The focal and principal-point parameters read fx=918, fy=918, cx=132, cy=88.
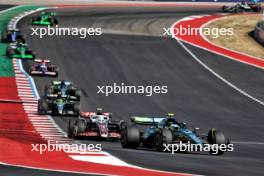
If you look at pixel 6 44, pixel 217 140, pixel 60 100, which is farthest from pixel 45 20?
pixel 217 140

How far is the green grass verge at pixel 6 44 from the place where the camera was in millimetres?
45575

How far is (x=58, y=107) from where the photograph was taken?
33812 millimetres

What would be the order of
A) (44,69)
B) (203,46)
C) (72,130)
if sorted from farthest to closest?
1. (203,46)
2. (44,69)
3. (72,130)

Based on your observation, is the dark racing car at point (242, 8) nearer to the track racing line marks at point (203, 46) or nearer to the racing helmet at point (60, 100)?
the track racing line marks at point (203, 46)

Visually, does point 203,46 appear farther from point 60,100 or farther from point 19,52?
point 60,100

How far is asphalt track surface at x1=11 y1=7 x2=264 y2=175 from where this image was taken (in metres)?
23.9

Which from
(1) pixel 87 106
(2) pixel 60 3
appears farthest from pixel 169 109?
(2) pixel 60 3

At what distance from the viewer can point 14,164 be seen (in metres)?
20.4

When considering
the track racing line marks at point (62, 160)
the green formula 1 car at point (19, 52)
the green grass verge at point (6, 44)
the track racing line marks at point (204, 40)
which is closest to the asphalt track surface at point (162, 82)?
the track racing line marks at point (62, 160)

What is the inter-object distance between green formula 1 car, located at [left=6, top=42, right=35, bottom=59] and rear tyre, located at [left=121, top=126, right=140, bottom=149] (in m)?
24.7

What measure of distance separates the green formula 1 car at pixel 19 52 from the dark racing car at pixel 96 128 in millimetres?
21557

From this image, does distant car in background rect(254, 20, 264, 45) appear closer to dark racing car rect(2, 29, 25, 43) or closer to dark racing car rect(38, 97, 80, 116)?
dark racing car rect(2, 29, 25, 43)

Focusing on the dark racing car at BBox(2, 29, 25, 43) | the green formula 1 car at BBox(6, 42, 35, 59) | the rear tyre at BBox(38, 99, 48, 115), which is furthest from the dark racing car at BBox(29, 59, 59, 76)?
the rear tyre at BBox(38, 99, 48, 115)

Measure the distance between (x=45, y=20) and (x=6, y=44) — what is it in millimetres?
7294
